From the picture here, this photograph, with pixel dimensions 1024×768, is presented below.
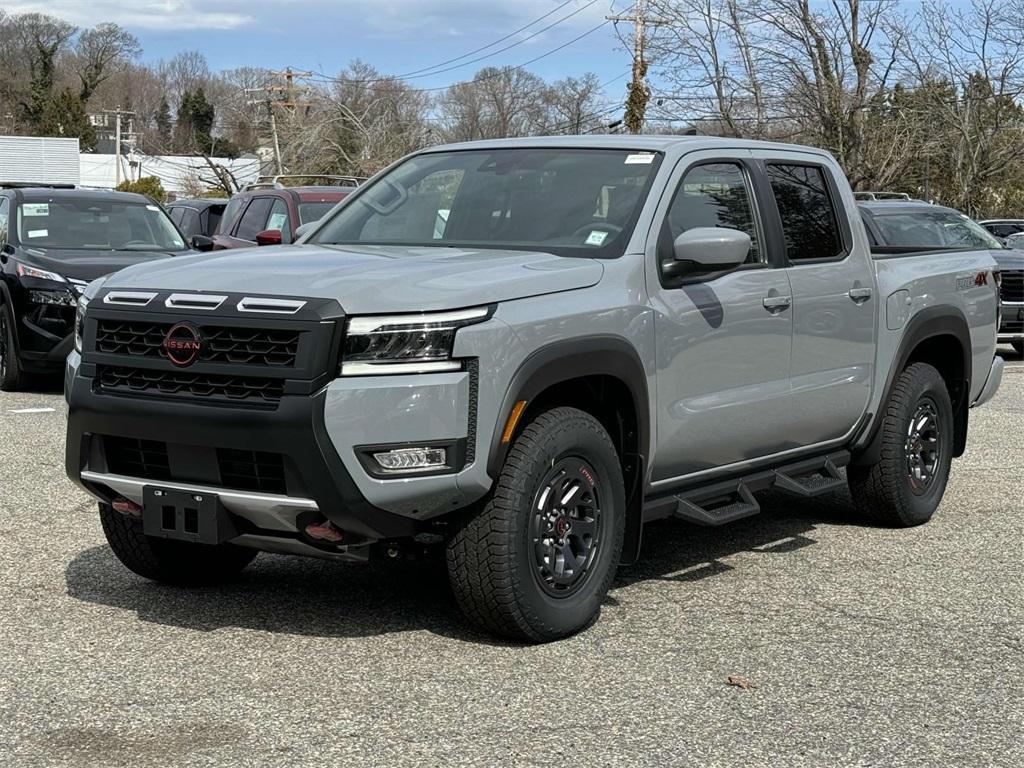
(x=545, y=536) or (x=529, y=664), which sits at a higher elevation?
(x=545, y=536)

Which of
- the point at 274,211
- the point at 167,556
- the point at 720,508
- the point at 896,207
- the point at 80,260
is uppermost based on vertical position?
the point at 896,207

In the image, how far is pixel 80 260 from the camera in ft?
42.5

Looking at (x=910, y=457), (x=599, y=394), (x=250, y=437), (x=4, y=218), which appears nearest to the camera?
(x=250, y=437)

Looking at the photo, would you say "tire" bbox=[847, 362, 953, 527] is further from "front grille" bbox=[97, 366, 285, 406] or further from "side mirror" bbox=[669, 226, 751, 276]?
"front grille" bbox=[97, 366, 285, 406]

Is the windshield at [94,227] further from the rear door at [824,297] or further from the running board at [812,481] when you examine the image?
the running board at [812,481]

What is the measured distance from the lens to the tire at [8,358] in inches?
509

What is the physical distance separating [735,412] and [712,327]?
43cm

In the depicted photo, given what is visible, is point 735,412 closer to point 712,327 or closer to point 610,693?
point 712,327

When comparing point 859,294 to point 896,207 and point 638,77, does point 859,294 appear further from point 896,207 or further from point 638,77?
point 638,77

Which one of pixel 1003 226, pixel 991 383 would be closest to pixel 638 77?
pixel 1003 226

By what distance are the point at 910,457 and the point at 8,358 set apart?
8.45m

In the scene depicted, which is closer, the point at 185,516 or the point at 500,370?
the point at 500,370

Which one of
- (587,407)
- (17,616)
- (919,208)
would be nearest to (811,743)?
(587,407)

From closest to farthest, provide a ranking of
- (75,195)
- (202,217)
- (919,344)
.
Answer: (919,344)
(75,195)
(202,217)
